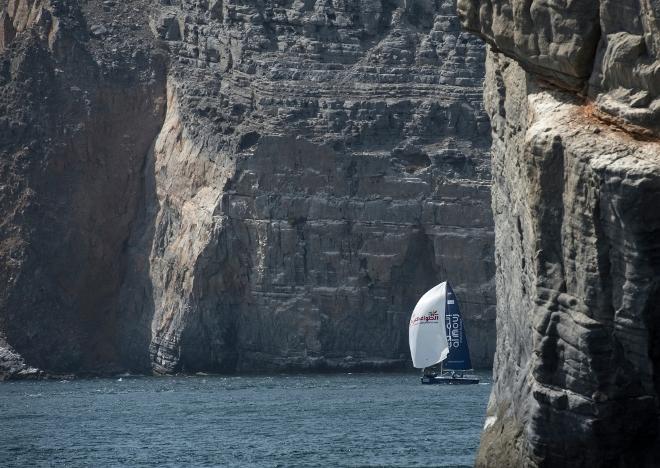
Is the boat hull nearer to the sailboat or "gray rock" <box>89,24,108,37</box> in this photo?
the sailboat

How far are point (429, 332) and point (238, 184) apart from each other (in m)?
12.0

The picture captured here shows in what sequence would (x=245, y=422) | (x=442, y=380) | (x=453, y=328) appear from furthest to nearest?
Answer: (x=453, y=328) → (x=442, y=380) → (x=245, y=422)

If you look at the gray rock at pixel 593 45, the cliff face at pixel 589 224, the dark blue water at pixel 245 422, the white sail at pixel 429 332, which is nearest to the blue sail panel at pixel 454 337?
the white sail at pixel 429 332

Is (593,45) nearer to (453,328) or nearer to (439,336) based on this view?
(453,328)

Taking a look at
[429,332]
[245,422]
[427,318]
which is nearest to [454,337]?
[429,332]

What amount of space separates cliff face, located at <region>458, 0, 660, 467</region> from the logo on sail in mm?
37918

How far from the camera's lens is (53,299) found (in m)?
75.4

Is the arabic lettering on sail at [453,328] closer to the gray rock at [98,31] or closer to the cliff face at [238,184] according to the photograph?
the cliff face at [238,184]

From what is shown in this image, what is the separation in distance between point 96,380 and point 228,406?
19.5 meters

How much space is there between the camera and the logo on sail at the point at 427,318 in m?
62.5

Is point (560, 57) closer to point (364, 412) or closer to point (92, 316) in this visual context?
point (364, 412)

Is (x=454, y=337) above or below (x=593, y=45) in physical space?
below

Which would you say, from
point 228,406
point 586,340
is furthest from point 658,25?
point 228,406

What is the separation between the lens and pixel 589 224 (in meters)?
21.8
